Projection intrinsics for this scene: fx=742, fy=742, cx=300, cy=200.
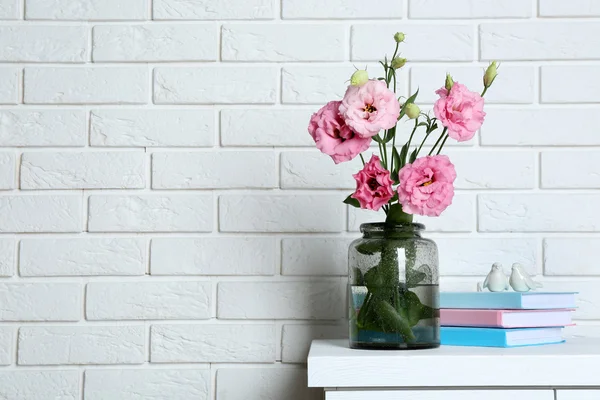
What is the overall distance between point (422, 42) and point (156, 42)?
0.56 metres

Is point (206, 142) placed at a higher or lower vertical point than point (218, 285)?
higher

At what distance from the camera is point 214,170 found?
1553mm

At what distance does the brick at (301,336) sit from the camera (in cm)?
151

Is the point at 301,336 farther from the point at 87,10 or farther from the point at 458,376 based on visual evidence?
the point at 87,10

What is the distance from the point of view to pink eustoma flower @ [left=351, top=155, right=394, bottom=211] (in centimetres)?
120

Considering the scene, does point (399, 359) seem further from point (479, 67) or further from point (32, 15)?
point (32, 15)

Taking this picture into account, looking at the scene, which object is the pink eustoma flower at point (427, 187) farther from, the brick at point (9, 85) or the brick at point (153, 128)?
the brick at point (9, 85)

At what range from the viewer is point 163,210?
155 centimetres

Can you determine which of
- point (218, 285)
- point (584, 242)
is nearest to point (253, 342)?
point (218, 285)

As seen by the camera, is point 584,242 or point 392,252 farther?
point 584,242

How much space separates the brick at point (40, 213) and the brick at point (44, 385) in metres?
0.30

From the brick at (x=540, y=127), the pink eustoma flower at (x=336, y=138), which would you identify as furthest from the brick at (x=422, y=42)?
the pink eustoma flower at (x=336, y=138)

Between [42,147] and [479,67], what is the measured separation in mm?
937

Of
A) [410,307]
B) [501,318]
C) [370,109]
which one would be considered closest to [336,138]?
[370,109]
